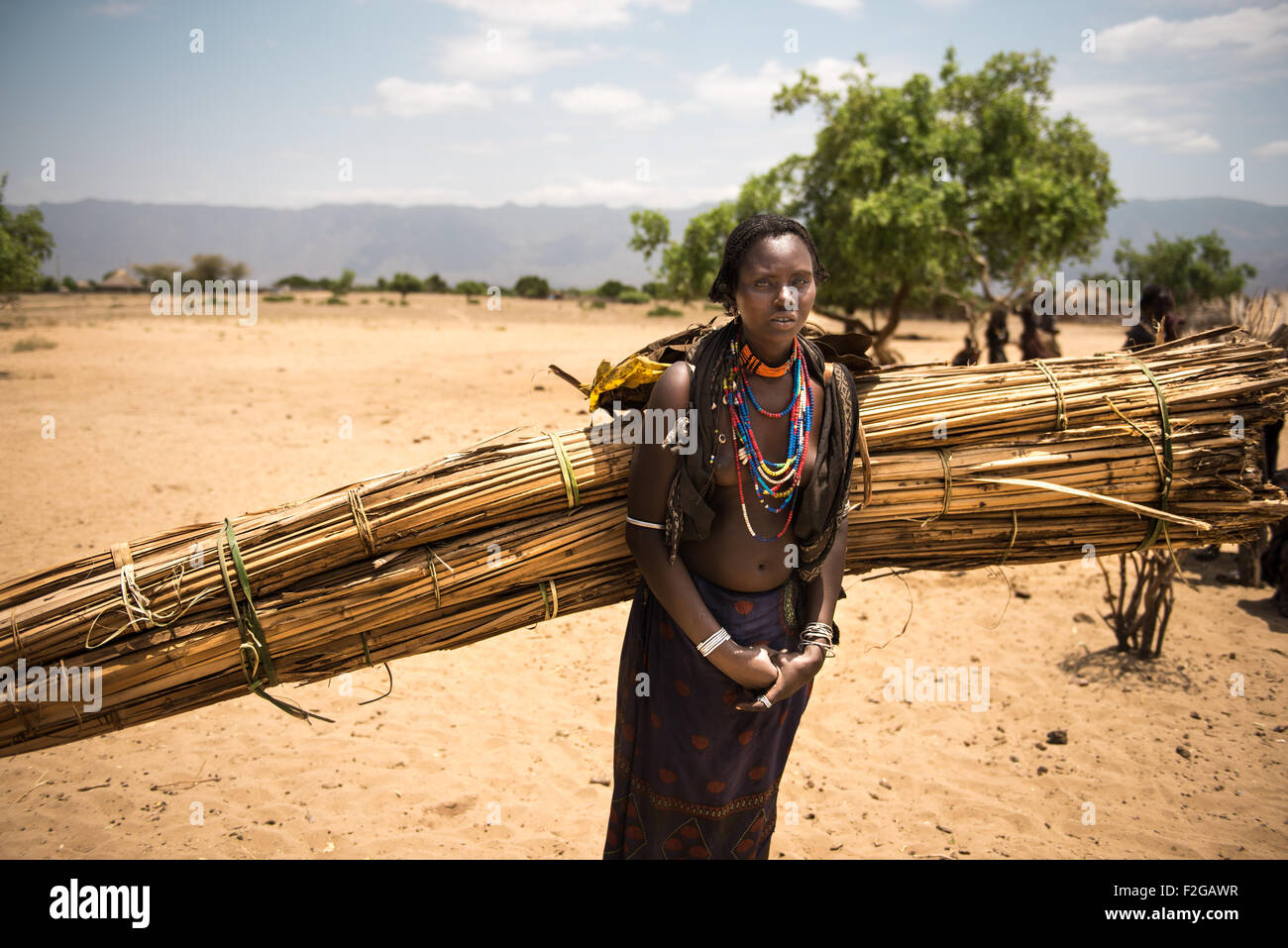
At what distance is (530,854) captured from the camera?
2.77 metres

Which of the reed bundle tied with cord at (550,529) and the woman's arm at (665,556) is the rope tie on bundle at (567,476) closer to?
the reed bundle tied with cord at (550,529)

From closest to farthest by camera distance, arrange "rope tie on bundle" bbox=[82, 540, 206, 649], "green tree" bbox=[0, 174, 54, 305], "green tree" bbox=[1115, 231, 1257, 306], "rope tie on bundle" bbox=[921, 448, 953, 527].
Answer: "rope tie on bundle" bbox=[82, 540, 206, 649]
"rope tie on bundle" bbox=[921, 448, 953, 527]
"green tree" bbox=[0, 174, 54, 305]
"green tree" bbox=[1115, 231, 1257, 306]

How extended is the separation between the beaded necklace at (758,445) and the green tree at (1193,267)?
95.4 ft

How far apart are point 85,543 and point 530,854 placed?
3987 mm

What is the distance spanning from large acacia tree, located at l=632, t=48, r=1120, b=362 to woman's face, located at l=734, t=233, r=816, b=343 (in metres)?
7.41

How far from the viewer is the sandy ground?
289 centimetres

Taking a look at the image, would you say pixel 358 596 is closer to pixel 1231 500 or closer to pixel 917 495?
pixel 917 495

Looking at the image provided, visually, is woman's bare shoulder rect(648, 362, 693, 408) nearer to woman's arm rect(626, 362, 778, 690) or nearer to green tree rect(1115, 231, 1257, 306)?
woman's arm rect(626, 362, 778, 690)

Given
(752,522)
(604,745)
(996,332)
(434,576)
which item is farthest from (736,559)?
(996,332)

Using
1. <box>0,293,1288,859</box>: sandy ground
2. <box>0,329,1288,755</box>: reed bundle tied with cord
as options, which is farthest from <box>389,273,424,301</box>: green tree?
<box>0,329,1288,755</box>: reed bundle tied with cord

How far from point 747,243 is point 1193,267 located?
30.9 metres

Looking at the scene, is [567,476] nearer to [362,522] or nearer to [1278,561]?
[362,522]

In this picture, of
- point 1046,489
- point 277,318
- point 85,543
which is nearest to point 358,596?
point 1046,489

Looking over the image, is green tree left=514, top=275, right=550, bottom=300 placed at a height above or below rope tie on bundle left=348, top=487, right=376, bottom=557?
above
